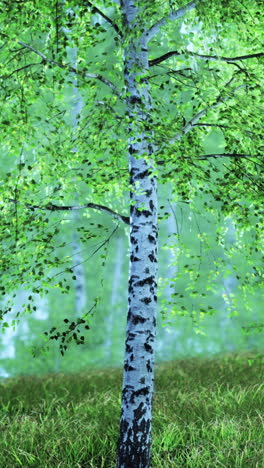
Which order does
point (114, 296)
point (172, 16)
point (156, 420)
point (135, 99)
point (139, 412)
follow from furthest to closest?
point (114, 296) → point (156, 420) → point (135, 99) → point (172, 16) → point (139, 412)

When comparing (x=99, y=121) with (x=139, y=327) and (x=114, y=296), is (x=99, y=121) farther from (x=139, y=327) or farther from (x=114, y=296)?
(x=114, y=296)

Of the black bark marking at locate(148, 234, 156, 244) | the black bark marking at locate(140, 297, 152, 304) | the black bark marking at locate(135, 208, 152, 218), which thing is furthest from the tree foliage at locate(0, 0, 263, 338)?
the black bark marking at locate(140, 297, 152, 304)

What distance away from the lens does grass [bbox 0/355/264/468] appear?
6.58 meters

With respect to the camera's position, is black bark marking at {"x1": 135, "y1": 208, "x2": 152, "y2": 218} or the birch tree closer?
the birch tree

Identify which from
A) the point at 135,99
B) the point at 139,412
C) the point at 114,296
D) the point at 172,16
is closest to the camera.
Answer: the point at 139,412

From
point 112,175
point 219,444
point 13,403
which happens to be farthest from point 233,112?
point 13,403

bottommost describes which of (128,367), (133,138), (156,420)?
(156,420)

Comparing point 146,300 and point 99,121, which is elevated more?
point 99,121

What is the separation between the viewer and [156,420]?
7.83 meters

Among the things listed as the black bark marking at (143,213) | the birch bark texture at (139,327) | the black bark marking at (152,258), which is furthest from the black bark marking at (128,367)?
the black bark marking at (143,213)

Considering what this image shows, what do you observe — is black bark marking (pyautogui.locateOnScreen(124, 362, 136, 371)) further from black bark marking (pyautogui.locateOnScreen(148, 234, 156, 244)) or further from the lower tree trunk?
black bark marking (pyautogui.locateOnScreen(148, 234, 156, 244))

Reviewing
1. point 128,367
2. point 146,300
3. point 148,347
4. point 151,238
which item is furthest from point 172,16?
point 128,367

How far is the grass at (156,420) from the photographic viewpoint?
6.58 metres

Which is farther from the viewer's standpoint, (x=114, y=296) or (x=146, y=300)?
(x=114, y=296)
